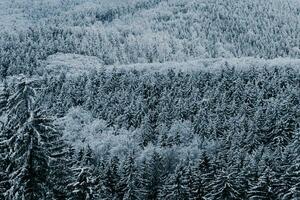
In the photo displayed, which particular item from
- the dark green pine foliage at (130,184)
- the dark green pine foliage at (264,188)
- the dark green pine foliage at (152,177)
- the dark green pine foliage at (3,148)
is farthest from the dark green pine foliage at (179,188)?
the dark green pine foliage at (3,148)

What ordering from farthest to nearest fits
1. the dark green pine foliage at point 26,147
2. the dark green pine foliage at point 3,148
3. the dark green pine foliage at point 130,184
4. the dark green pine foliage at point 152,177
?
the dark green pine foliage at point 152,177 → the dark green pine foliage at point 130,184 → the dark green pine foliage at point 3,148 → the dark green pine foliage at point 26,147

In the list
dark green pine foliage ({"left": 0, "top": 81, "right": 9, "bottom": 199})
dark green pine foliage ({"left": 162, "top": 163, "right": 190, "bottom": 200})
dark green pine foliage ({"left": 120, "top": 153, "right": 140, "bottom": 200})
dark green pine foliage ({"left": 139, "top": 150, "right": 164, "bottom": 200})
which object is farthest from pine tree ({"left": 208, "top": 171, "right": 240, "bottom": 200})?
dark green pine foliage ({"left": 0, "top": 81, "right": 9, "bottom": 199})

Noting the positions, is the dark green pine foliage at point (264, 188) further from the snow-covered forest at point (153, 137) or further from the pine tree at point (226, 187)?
the pine tree at point (226, 187)

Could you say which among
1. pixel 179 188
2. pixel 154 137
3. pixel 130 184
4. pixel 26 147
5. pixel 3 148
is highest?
pixel 26 147

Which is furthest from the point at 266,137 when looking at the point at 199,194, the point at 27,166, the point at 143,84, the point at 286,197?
the point at 27,166

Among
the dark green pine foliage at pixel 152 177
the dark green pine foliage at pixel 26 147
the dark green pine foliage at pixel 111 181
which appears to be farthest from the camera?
the dark green pine foliage at pixel 152 177

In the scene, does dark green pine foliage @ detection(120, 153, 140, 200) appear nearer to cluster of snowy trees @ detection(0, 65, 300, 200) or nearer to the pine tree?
cluster of snowy trees @ detection(0, 65, 300, 200)

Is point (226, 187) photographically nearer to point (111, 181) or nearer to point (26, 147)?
point (111, 181)

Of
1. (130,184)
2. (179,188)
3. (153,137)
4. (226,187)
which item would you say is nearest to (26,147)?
(226,187)
